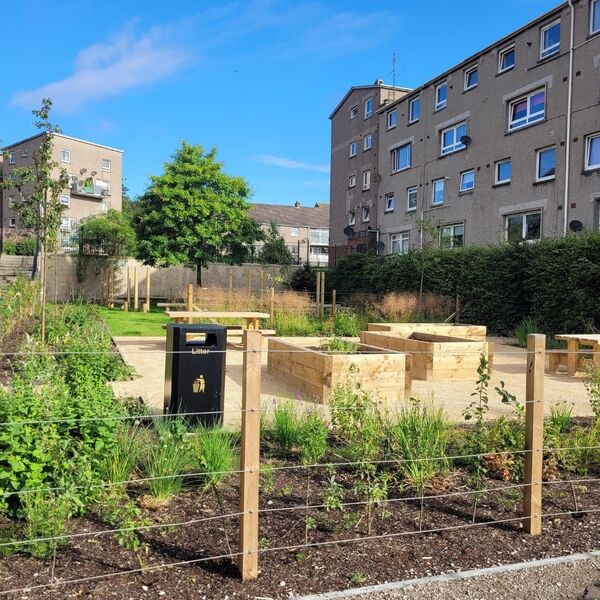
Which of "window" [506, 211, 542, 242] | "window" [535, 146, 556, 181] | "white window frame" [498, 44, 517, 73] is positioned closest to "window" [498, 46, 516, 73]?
"white window frame" [498, 44, 517, 73]

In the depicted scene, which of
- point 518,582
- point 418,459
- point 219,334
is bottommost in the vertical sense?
point 518,582

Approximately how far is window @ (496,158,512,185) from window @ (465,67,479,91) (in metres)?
3.98

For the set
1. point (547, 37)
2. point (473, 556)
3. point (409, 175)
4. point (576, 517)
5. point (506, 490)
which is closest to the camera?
point (473, 556)

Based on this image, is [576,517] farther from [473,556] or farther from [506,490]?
[473,556]

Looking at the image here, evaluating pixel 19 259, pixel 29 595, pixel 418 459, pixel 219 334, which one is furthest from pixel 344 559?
pixel 19 259

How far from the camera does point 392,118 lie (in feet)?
106

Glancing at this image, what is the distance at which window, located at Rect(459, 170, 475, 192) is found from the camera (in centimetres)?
2550

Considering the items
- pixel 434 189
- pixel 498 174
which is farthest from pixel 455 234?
pixel 498 174

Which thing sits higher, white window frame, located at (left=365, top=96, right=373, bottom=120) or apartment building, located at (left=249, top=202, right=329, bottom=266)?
white window frame, located at (left=365, top=96, right=373, bottom=120)

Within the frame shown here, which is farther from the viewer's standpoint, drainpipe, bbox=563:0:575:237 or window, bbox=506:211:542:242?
window, bbox=506:211:542:242

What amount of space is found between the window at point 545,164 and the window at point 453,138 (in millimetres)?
4679

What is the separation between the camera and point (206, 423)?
547cm

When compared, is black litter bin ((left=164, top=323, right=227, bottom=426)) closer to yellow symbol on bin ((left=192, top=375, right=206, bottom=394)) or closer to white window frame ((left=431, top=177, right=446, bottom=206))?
yellow symbol on bin ((left=192, top=375, right=206, bottom=394))

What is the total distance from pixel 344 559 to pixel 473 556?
704 mm
